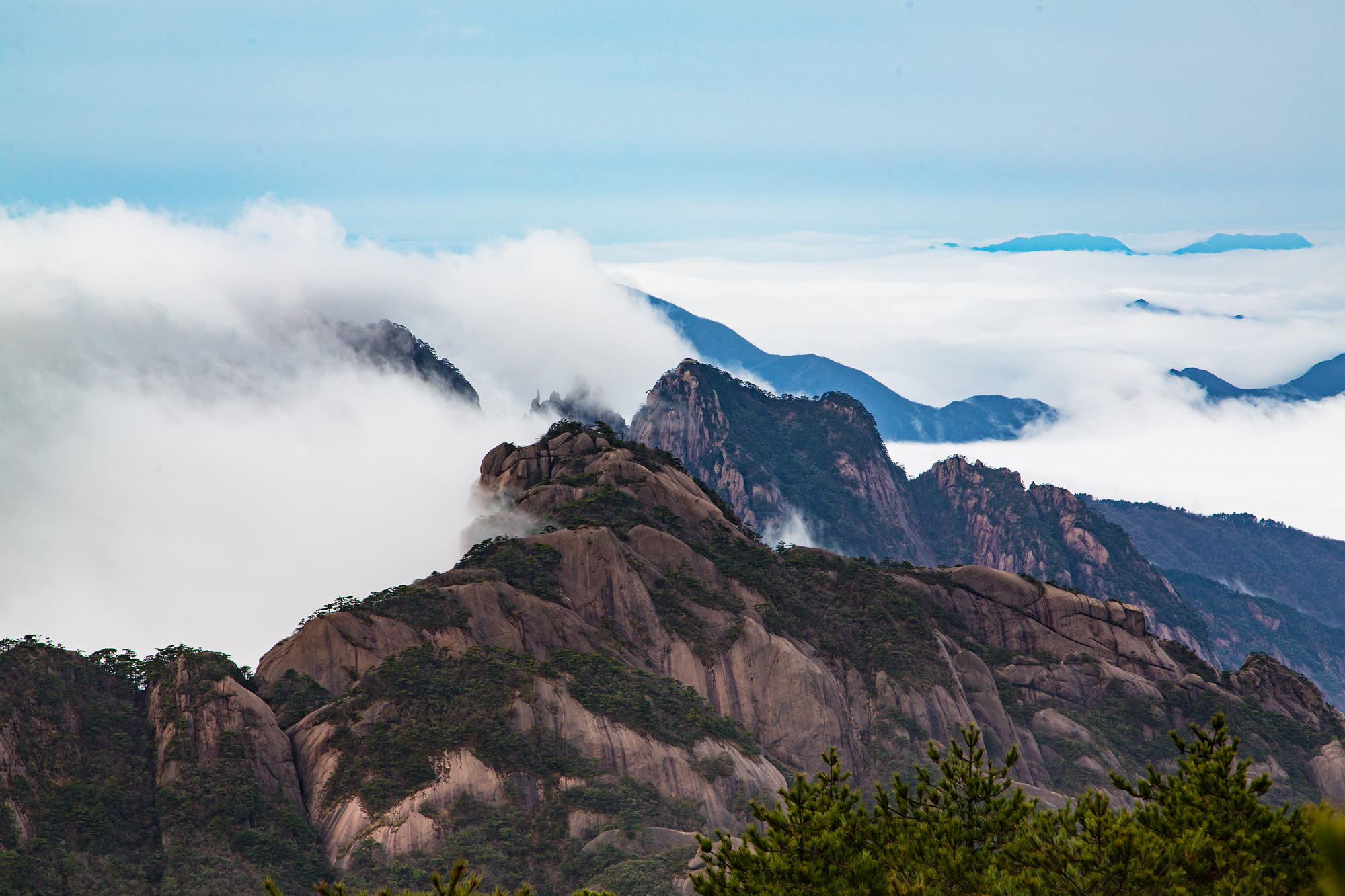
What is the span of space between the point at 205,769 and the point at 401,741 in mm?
11751

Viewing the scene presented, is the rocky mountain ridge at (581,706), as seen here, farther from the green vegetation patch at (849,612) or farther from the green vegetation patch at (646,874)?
the green vegetation patch at (849,612)

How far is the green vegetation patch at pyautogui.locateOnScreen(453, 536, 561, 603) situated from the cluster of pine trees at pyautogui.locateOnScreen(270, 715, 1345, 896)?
61324 millimetres

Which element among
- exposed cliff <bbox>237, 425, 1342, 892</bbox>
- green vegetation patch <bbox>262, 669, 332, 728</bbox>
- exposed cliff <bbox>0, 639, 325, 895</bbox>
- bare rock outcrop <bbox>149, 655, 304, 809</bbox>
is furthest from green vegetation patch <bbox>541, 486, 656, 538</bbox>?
exposed cliff <bbox>0, 639, 325, 895</bbox>

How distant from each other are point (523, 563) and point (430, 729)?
2294 centimetres

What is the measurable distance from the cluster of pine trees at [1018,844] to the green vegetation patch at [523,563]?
2414 inches

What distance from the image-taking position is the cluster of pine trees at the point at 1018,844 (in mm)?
24141

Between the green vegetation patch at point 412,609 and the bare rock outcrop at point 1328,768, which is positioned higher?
the green vegetation patch at point 412,609

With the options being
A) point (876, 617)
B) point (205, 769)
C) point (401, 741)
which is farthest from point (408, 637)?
point (876, 617)

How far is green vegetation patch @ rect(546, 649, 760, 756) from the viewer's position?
76812 millimetres

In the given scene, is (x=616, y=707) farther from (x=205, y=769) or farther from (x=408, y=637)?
(x=205, y=769)

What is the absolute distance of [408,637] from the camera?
79.8 meters

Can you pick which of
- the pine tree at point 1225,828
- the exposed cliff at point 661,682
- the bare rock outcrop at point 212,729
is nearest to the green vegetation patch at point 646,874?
the exposed cliff at point 661,682

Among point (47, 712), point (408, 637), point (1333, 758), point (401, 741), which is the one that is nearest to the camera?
point (47, 712)

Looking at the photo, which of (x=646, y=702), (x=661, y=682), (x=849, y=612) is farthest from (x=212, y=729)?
(x=849, y=612)
